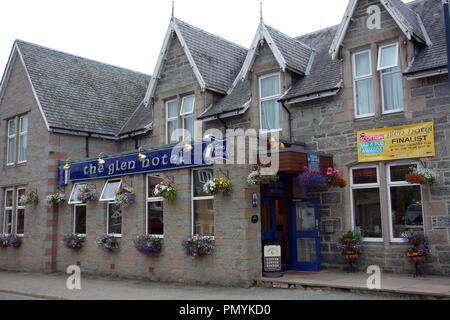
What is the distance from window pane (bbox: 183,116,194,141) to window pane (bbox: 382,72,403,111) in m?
7.19

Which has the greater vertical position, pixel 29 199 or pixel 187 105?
pixel 187 105

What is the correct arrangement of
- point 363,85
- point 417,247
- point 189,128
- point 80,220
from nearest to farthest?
point 417,247 → point 363,85 → point 189,128 → point 80,220

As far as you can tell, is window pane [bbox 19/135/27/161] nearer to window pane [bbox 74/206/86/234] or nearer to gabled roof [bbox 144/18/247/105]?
window pane [bbox 74/206/86/234]

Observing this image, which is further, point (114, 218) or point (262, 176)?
point (114, 218)

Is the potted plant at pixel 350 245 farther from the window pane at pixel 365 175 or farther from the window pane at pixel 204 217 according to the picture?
the window pane at pixel 204 217

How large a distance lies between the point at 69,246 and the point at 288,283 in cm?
917

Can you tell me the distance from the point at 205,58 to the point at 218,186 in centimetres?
716

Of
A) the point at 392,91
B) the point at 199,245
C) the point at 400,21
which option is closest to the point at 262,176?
the point at 199,245

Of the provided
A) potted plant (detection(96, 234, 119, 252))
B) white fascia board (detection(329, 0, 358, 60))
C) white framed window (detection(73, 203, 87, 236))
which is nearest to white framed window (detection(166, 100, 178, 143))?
white framed window (detection(73, 203, 87, 236))

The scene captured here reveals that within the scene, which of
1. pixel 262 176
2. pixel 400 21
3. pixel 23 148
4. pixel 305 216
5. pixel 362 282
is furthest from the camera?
pixel 23 148

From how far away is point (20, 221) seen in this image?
68.4 feet

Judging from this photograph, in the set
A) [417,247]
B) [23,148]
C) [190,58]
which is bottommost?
[417,247]

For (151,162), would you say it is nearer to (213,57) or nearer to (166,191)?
(166,191)

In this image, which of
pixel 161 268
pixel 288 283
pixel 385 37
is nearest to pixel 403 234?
pixel 288 283
